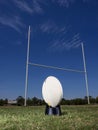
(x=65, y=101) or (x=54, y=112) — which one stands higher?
(x=65, y=101)

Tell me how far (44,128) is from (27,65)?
8.74 meters

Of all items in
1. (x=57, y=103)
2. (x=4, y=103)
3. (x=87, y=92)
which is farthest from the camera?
(x=4, y=103)

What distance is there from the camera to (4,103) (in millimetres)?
17609

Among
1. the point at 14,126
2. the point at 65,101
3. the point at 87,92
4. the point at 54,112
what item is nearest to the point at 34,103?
the point at 65,101

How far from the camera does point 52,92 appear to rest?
6.37 metres

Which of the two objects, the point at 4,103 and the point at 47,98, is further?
the point at 4,103

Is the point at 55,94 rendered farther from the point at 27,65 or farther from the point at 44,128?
the point at 27,65

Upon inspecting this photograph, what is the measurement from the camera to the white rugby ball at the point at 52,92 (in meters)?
6.37

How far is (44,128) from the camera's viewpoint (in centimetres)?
420

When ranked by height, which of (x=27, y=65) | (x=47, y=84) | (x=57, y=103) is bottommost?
(x=57, y=103)

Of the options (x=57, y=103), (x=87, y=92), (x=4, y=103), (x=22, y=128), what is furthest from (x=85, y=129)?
(x=4, y=103)

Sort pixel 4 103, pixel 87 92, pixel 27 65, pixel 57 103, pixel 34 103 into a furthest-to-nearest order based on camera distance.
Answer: pixel 4 103 < pixel 34 103 < pixel 87 92 < pixel 27 65 < pixel 57 103

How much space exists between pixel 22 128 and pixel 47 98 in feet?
7.46

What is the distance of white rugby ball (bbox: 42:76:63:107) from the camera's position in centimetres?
637
